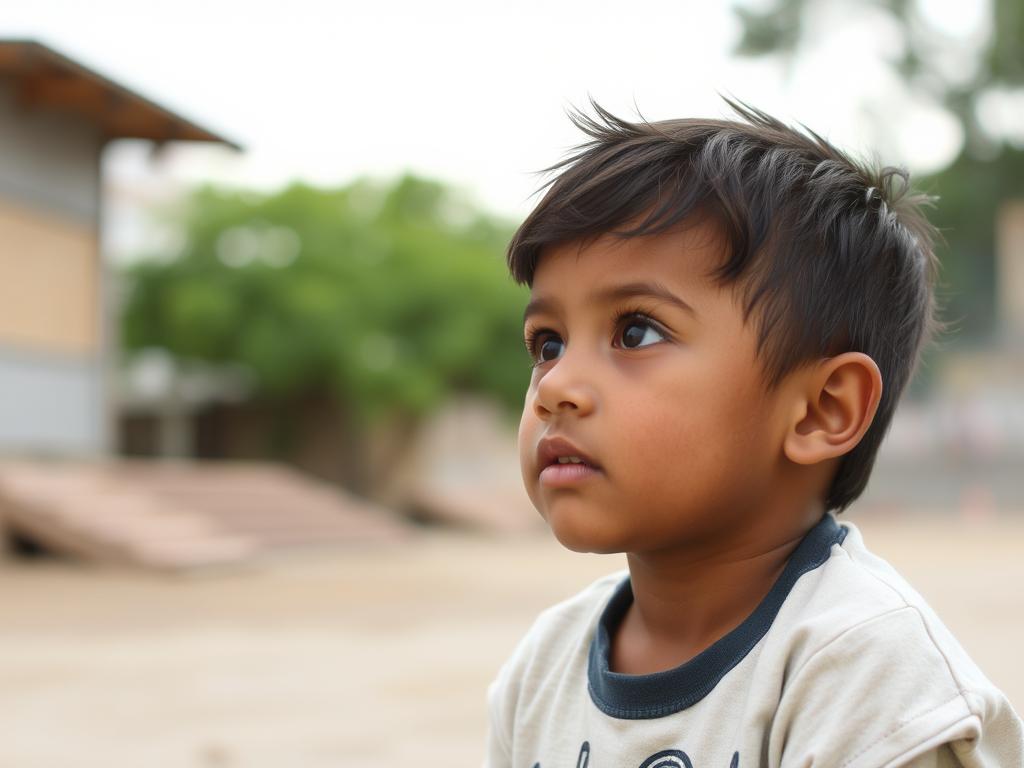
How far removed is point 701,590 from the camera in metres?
1.49

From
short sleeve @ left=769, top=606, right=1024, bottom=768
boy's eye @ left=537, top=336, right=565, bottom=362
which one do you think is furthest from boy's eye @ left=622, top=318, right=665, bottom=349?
short sleeve @ left=769, top=606, right=1024, bottom=768

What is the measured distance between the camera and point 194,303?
685 inches

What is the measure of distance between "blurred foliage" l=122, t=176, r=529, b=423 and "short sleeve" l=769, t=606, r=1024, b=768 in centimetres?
1638

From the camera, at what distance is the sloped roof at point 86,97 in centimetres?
1024

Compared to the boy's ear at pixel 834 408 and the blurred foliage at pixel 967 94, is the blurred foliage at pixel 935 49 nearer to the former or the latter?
the blurred foliage at pixel 967 94

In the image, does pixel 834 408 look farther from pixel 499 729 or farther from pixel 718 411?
pixel 499 729

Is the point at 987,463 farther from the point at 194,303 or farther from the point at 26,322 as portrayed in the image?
the point at 26,322

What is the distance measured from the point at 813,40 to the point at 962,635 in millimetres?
22270

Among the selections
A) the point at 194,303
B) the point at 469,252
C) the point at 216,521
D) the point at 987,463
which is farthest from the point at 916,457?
the point at 216,521

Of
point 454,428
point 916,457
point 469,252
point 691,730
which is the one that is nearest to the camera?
point 691,730

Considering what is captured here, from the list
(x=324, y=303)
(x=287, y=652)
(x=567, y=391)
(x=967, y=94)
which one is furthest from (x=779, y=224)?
(x=967, y=94)

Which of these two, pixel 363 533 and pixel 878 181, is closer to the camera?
pixel 878 181

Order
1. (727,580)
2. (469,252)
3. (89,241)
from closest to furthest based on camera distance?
(727,580) → (89,241) → (469,252)

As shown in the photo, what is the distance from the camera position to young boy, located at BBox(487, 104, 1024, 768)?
133cm
